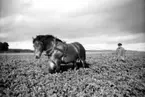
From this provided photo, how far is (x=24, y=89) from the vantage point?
Answer: 19.1 feet

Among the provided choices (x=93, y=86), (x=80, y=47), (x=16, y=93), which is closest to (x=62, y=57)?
(x=80, y=47)

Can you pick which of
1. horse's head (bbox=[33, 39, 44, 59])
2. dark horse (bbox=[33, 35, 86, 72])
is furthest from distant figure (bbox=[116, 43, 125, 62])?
horse's head (bbox=[33, 39, 44, 59])

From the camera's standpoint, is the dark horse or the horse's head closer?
the horse's head

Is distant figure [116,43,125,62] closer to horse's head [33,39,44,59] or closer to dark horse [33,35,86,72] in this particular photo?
dark horse [33,35,86,72]

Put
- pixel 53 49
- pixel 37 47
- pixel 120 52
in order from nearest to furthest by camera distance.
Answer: pixel 37 47 → pixel 53 49 → pixel 120 52

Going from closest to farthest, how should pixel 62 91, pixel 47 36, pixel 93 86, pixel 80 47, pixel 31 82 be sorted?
pixel 62 91
pixel 93 86
pixel 31 82
pixel 47 36
pixel 80 47

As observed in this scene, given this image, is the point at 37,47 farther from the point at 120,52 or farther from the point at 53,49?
the point at 120,52

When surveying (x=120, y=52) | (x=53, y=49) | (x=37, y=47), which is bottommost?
(x=120, y=52)

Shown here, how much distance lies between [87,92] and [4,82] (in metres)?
4.56

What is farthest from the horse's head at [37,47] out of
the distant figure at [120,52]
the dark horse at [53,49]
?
the distant figure at [120,52]

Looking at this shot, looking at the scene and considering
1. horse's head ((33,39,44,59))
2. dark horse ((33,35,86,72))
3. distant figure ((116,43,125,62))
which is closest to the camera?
horse's head ((33,39,44,59))

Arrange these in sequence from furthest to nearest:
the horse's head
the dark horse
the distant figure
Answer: the distant figure → the dark horse → the horse's head

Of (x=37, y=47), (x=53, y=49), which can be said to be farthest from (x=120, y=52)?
(x=37, y=47)

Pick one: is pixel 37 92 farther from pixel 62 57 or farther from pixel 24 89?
pixel 62 57
